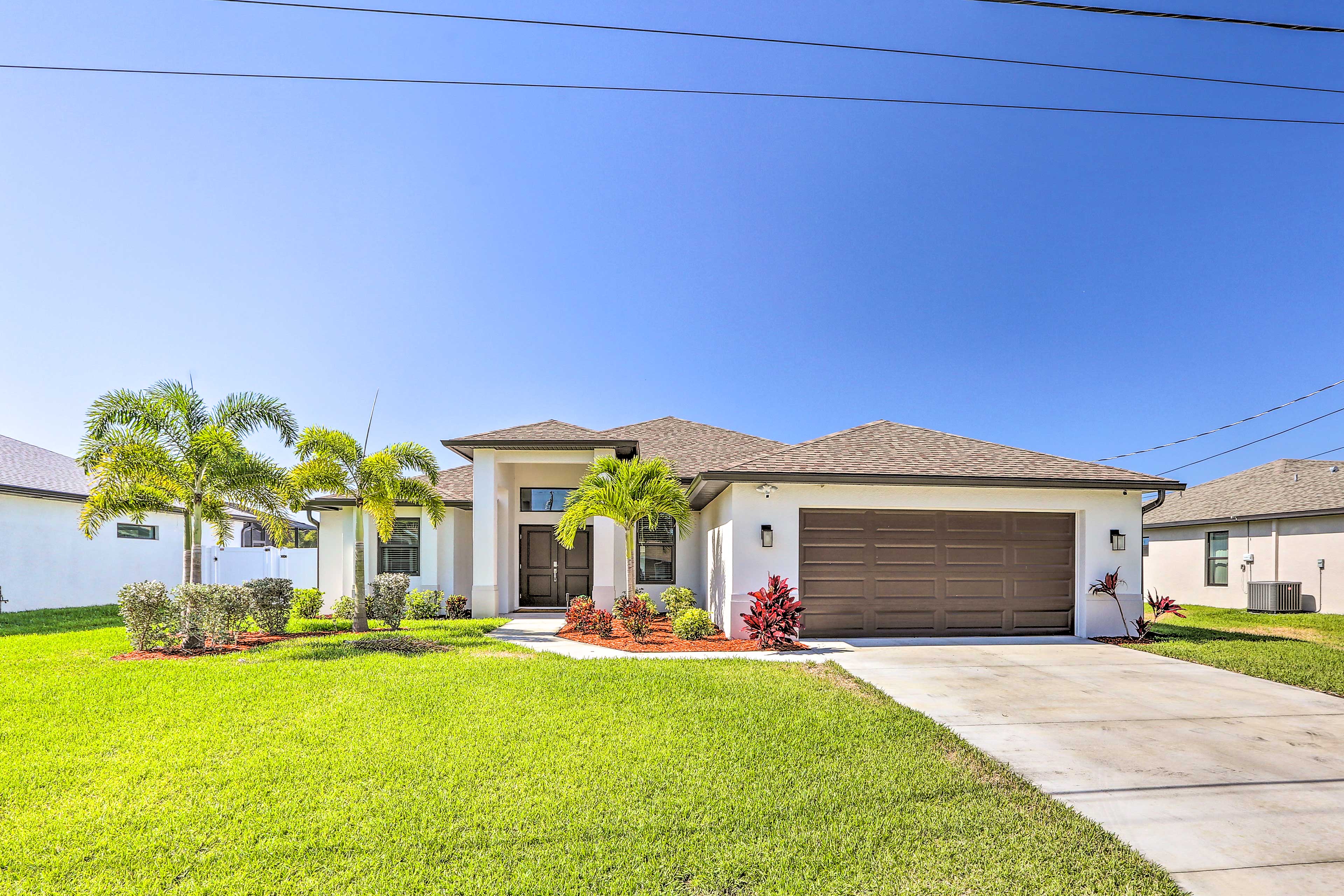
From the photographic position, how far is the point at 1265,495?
18.2 meters

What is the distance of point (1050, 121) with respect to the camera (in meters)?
13.2

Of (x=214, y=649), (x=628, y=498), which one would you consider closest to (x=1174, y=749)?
(x=628, y=498)

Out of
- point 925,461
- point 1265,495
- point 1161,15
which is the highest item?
point 1161,15

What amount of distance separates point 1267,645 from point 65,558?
26.7m

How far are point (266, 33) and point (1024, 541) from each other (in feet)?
42.7

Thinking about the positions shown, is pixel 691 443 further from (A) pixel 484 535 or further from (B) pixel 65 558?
(B) pixel 65 558

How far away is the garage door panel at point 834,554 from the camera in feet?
34.8

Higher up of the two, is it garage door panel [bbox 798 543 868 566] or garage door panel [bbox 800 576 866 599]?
garage door panel [bbox 798 543 868 566]

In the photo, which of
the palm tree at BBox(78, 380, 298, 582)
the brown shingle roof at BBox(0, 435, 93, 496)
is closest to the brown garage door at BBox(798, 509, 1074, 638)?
the palm tree at BBox(78, 380, 298, 582)

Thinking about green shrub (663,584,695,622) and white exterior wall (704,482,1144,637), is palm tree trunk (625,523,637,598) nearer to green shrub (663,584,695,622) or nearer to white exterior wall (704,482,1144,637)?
green shrub (663,584,695,622)

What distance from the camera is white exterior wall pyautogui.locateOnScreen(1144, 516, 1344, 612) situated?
1565 centimetres

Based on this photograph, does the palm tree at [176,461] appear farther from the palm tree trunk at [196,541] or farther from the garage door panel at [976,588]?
the garage door panel at [976,588]

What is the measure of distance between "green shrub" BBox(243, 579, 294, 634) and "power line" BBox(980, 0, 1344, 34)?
42.4 ft

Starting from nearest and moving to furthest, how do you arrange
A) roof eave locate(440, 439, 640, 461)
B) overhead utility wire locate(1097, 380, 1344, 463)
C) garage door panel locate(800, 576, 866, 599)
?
garage door panel locate(800, 576, 866, 599) < roof eave locate(440, 439, 640, 461) < overhead utility wire locate(1097, 380, 1344, 463)
